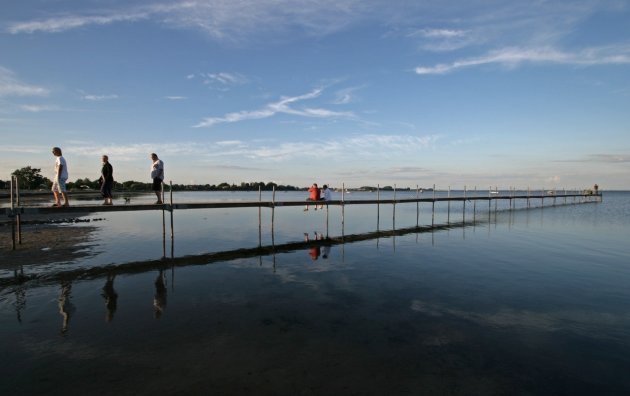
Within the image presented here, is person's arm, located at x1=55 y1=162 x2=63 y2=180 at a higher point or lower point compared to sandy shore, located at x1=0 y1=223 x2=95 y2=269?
higher

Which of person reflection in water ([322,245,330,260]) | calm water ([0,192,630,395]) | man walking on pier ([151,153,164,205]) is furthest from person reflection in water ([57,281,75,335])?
person reflection in water ([322,245,330,260])

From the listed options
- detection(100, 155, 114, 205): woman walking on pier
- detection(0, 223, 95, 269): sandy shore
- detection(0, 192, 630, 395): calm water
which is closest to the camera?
detection(0, 192, 630, 395): calm water

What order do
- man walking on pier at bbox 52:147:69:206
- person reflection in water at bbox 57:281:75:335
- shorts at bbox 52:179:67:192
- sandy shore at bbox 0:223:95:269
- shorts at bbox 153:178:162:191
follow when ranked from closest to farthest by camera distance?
person reflection in water at bbox 57:281:75:335, sandy shore at bbox 0:223:95:269, man walking on pier at bbox 52:147:69:206, shorts at bbox 52:179:67:192, shorts at bbox 153:178:162:191

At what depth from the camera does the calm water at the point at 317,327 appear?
195 inches

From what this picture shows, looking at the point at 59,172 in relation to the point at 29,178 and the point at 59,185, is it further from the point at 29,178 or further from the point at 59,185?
the point at 29,178

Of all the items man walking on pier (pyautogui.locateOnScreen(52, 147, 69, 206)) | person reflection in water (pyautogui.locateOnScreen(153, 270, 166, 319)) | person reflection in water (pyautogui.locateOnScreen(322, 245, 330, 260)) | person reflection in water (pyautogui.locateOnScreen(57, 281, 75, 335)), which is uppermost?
man walking on pier (pyautogui.locateOnScreen(52, 147, 69, 206))

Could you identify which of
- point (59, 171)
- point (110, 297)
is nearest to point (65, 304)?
point (110, 297)

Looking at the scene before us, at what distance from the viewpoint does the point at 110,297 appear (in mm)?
8602

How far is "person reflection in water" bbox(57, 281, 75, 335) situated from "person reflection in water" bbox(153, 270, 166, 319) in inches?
65.9

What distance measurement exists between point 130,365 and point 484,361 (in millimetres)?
A: 5834

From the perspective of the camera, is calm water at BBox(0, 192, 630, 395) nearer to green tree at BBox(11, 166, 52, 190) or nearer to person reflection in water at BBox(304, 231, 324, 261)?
person reflection in water at BBox(304, 231, 324, 261)

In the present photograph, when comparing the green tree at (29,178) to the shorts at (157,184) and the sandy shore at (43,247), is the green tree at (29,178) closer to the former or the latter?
the sandy shore at (43,247)

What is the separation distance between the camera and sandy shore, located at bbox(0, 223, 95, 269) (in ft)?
40.4

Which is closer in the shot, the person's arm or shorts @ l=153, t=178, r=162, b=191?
the person's arm
